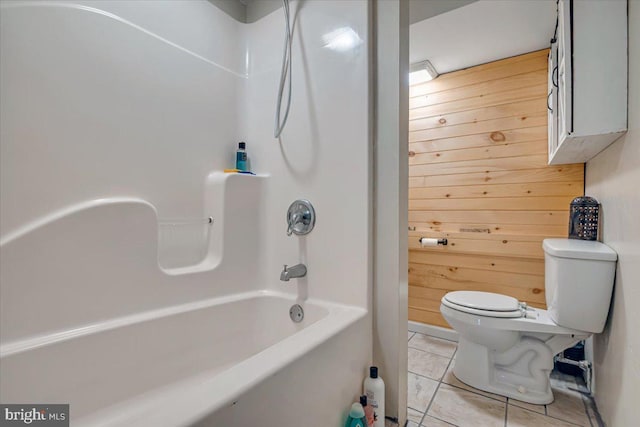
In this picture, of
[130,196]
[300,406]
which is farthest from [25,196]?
[300,406]

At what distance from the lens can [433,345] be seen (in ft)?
6.92

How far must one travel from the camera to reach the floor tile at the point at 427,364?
1731 millimetres

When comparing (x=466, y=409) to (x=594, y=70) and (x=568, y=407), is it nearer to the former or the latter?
(x=568, y=407)

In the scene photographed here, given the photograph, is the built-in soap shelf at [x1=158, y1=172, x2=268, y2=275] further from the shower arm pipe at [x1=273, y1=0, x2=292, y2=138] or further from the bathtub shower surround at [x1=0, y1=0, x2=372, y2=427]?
the shower arm pipe at [x1=273, y1=0, x2=292, y2=138]

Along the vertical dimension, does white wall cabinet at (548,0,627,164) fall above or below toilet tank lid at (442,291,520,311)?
above

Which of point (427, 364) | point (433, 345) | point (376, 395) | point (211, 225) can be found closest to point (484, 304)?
point (427, 364)

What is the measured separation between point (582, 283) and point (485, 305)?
43 centimetres

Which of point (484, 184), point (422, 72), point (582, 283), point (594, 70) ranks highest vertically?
point (422, 72)

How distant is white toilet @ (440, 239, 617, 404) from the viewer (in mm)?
1273

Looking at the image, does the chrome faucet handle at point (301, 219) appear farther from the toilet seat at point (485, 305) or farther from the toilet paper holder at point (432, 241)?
the toilet paper holder at point (432, 241)

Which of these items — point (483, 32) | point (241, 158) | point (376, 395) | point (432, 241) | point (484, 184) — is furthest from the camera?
point (432, 241)

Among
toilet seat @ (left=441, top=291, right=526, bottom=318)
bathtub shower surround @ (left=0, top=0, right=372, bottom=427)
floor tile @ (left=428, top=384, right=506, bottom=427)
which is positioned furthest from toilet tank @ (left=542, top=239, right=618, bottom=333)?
bathtub shower surround @ (left=0, top=0, right=372, bottom=427)

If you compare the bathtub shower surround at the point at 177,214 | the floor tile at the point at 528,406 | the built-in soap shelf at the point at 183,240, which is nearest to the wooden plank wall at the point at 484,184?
the floor tile at the point at 528,406

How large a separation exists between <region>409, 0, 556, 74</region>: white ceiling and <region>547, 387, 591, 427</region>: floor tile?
2083 mm
